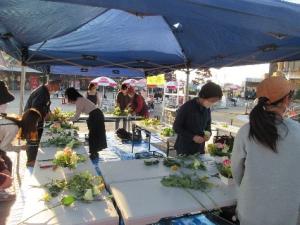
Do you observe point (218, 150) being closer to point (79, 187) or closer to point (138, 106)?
point (79, 187)

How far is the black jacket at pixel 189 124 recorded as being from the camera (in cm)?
332

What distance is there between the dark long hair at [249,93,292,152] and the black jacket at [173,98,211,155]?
1802 millimetres

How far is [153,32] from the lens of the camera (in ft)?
14.5

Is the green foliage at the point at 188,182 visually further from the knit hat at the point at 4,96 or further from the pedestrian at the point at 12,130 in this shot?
the knit hat at the point at 4,96

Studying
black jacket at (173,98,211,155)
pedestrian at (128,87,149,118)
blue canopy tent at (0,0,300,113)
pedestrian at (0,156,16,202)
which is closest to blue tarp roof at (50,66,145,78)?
pedestrian at (128,87,149,118)

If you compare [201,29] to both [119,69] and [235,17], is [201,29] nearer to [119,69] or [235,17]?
[235,17]

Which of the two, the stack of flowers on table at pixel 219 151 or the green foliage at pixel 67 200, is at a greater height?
the stack of flowers on table at pixel 219 151

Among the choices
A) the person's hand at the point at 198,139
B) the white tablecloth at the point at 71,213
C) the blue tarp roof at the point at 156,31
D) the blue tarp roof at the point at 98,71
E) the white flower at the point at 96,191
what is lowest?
the white tablecloth at the point at 71,213

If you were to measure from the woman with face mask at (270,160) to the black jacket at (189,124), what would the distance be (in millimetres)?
1755

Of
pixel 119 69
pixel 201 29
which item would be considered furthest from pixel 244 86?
pixel 201 29

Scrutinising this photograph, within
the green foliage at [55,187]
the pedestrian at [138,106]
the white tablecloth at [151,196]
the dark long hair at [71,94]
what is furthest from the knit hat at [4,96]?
the pedestrian at [138,106]

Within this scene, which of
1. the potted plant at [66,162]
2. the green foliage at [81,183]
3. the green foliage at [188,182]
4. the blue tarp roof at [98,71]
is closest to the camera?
the green foliage at [81,183]

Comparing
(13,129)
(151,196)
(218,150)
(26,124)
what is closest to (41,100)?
(26,124)

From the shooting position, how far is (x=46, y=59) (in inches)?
220
